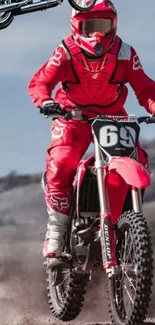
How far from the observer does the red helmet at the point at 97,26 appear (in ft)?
37.1

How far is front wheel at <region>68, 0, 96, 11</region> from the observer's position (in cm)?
1123

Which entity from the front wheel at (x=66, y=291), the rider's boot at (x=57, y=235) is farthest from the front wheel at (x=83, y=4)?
the front wheel at (x=66, y=291)

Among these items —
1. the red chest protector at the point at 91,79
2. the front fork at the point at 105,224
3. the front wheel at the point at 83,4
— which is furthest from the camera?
the red chest protector at the point at 91,79

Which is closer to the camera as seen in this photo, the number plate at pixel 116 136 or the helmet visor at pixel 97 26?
the number plate at pixel 116 136

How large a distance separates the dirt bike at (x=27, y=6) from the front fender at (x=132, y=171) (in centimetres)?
173

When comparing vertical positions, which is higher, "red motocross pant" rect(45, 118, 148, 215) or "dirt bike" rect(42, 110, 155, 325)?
"red motocross pant" rect(45, 118, 148, 215)

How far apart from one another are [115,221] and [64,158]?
90 centimetres

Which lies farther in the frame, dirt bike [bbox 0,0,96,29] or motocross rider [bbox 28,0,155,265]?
motocross rider [bbox 28,0,155,265]

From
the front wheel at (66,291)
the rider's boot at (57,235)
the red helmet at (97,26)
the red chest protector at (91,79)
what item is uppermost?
the red helmet at (97,26)

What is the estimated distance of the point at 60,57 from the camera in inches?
452

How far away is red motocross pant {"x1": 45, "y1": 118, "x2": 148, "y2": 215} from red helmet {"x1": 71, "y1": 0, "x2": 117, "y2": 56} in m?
0.82

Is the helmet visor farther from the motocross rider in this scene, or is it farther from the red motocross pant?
the red motocross pant

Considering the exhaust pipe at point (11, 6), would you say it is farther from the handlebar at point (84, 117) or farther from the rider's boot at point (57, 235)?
the rider's boot at point (57, 235)

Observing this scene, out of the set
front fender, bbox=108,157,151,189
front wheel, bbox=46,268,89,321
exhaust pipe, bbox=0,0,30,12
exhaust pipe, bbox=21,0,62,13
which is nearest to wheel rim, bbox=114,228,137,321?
front fender, bbox=108,157,151,189
